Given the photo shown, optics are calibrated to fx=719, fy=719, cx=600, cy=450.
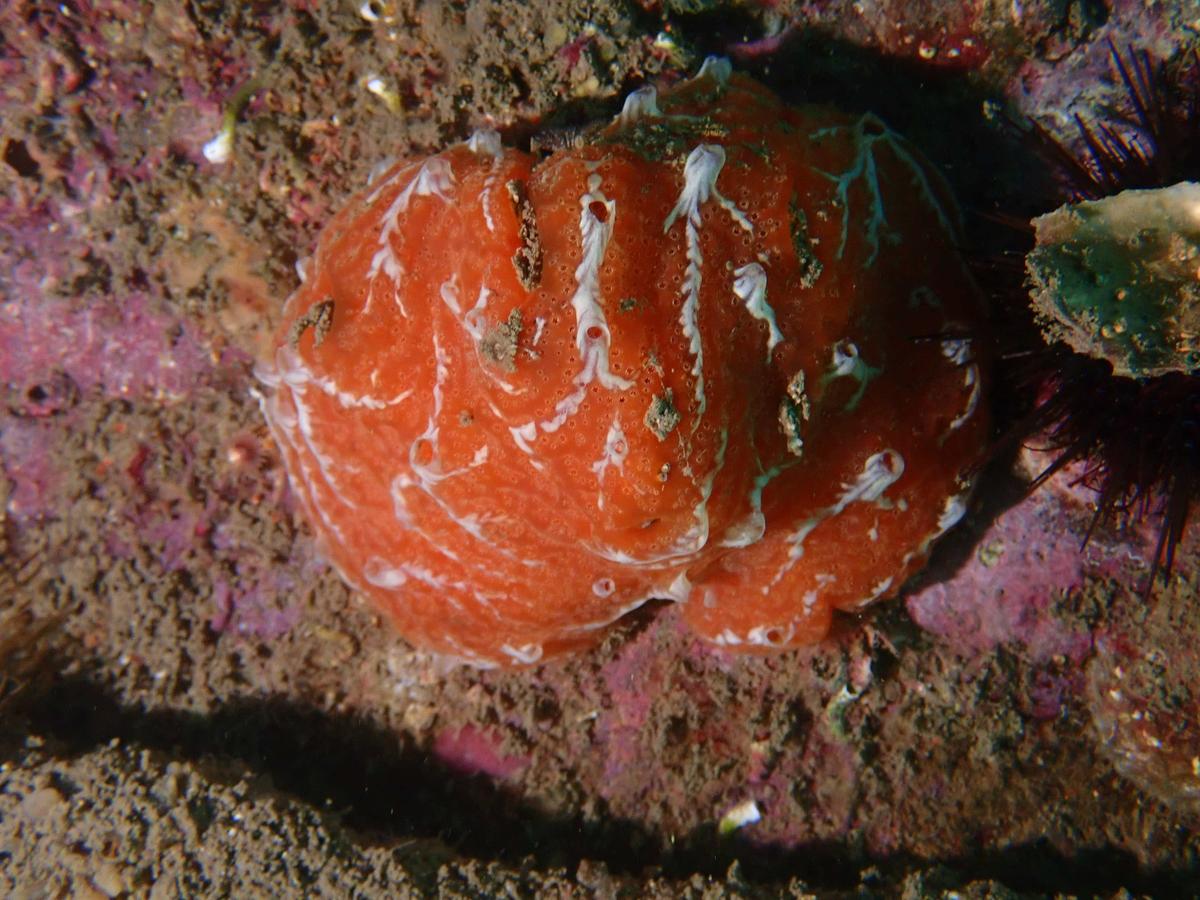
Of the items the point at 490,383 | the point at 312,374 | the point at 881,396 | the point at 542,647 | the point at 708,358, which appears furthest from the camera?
the point at 542,647

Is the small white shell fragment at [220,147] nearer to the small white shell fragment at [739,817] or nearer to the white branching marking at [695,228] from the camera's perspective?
the white branching marking at [695,228]

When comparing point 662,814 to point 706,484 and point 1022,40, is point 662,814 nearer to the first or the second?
point 706,484

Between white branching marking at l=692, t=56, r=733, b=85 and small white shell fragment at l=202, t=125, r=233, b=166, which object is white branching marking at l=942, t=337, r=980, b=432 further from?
small white shell fragment at l=202, t=125, r=233, b=166

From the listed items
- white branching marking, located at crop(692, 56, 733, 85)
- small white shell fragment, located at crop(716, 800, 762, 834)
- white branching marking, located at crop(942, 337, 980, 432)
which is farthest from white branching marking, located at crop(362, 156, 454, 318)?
small white shell fragment, located at crop(716, 800, 762, 834)

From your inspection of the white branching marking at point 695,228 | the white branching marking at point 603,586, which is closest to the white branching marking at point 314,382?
the white branching marking at point 603,586

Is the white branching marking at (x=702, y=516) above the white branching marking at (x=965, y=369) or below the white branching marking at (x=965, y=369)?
below

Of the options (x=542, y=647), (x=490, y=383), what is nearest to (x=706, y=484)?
(x=490, y=383)
